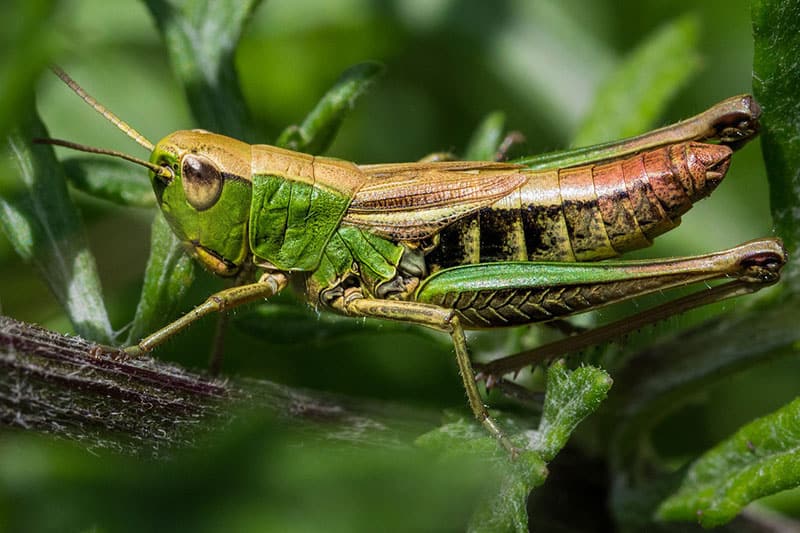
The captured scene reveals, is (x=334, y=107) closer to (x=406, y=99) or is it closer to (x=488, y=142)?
(x=488, y=142)

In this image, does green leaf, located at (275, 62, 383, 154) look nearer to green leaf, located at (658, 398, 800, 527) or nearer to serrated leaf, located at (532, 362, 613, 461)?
serrated leaf, located at (532, 362, 613, 461)

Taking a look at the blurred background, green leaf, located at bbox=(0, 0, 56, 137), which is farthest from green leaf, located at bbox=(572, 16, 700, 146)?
green leaf, located at bbox=(0, 0, 56, 137)

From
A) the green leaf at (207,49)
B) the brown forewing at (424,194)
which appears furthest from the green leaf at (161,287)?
the brown forewing at (424,194)

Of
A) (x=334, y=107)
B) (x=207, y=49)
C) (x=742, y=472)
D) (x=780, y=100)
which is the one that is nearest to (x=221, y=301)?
(x=334, y=107)

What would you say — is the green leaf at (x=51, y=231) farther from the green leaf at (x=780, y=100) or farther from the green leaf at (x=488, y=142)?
the green leaf at (x=780, y=100)

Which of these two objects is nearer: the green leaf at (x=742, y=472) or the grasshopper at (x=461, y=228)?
the green leaf at (x=742, y=472)

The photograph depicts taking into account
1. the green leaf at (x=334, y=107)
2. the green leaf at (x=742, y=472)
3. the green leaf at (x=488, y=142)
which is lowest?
the green leaf at (x=742, y=472)
